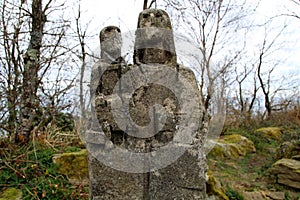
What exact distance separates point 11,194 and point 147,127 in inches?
108

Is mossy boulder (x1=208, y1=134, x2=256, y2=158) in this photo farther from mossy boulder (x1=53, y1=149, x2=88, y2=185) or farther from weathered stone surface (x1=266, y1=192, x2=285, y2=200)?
mossy boulder (x1=53, y1=149, x2=88, y2=185)

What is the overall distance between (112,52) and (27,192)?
271 cm

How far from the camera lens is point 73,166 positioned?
4.59 m

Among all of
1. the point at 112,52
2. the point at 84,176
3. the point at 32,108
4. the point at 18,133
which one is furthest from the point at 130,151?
the point at 18,133

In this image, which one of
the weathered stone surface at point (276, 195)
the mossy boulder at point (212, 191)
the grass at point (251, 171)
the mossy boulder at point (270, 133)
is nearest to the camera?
the mossy boulder at point (212, 191)

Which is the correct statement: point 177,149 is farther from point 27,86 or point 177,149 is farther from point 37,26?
point 37,26

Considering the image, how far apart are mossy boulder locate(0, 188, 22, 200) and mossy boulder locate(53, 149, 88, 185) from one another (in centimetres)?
73

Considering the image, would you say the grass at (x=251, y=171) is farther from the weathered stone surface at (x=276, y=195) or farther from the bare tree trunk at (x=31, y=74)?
the bare tree trunk at (x=31, y=74)

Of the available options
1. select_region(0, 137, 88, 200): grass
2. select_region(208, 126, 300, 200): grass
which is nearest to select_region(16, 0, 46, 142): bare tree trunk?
select_region(0, 137, 88, 200): grass

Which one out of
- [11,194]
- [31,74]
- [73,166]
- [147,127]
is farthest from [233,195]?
[31,74]

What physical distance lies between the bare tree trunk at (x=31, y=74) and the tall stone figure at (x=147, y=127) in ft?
9.74

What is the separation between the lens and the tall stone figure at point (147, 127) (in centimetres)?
212

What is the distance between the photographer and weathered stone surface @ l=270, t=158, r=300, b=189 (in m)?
5.62

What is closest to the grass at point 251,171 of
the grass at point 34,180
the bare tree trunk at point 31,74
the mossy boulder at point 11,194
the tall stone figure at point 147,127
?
the grass at point 34,180
